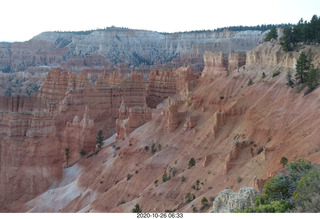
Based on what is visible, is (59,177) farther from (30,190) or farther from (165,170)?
(165,170)

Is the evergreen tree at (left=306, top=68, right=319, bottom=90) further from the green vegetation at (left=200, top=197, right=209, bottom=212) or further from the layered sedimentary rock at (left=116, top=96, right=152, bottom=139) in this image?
the layered sedimentary rock at (left=116, top=96, right=152, bottom=139)

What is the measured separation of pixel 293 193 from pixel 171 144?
97.5ft

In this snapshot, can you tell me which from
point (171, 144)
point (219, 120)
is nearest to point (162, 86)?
point (171, 144)

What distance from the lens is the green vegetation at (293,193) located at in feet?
49.4

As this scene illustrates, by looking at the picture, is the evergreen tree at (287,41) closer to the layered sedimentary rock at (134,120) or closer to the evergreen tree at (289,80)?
the evergreen tree at (289,80)

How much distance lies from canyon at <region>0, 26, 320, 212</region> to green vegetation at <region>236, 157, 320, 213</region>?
17.2ft

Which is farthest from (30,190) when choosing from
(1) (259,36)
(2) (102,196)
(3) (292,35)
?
(1) (259,36)

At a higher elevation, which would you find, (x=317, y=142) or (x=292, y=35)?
(x=292, y=35)

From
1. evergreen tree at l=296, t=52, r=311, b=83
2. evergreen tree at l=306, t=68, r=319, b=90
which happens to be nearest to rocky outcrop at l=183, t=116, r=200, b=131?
evergreen tree at l=296, t=52, r=311, b=83

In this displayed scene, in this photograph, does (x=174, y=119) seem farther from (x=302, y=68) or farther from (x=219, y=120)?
(x=302, y=68)

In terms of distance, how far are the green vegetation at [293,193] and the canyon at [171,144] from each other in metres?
5.24

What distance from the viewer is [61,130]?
67.2m

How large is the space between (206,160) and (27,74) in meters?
113

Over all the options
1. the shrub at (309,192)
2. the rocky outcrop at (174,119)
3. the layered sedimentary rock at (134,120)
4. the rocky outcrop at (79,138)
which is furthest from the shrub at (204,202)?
the rocky outcrop at (79,138)
